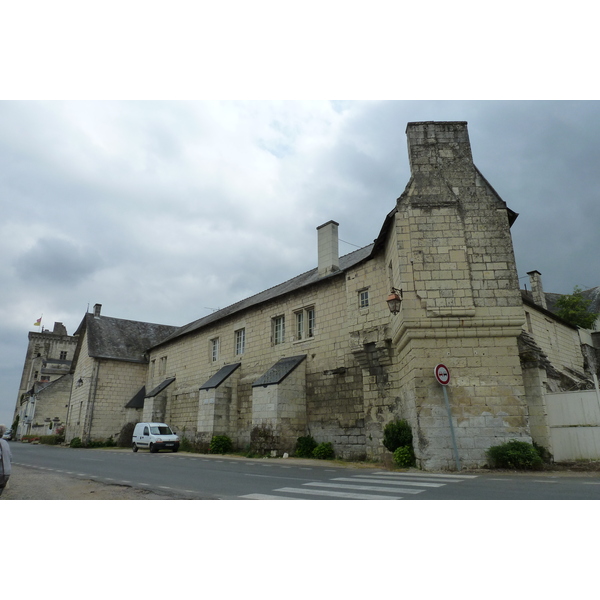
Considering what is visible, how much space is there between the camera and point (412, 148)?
11.1 metres

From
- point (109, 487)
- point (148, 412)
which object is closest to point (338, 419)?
point (109, 487)

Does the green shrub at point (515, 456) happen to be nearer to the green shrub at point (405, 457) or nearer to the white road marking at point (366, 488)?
the green shrub at point (405, 457)

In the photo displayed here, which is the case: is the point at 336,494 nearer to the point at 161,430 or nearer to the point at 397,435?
the point at 397,435

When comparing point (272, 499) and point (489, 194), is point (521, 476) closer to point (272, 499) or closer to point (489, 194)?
point (272, 499)

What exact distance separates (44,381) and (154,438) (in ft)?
130

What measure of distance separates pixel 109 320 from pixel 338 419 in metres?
22.9

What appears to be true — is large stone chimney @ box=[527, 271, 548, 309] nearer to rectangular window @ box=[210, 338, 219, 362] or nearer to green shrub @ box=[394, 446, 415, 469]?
green shrub @ box=[394, 446, 415, 469]

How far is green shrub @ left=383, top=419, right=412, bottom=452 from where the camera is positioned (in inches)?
405

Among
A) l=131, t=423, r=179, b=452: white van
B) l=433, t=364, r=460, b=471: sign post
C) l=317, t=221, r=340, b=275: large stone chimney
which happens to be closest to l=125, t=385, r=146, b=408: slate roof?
l=131, t=423, r=179, b=452: white van

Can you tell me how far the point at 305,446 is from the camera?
1421cm

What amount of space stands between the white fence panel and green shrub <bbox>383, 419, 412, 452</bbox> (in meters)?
3.12

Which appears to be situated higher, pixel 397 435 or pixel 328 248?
pixel 328 248

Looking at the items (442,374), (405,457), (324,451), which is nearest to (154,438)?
(324,451)

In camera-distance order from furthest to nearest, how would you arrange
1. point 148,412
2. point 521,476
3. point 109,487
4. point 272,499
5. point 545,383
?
point 148,412
point 545,383
point 521,476
point 109,487
point 272,499
